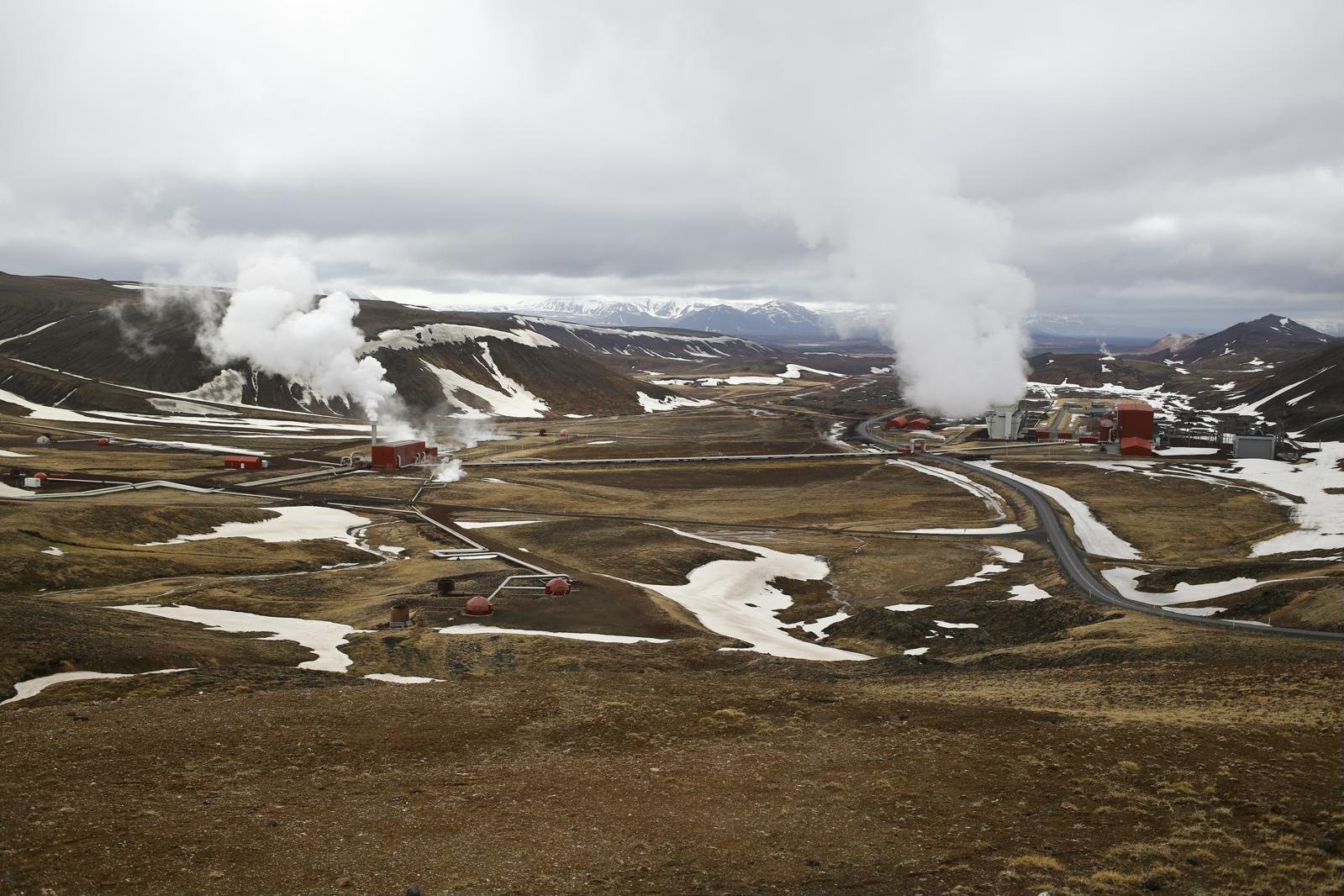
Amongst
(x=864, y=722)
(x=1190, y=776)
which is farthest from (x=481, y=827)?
(x=1190, y=776)

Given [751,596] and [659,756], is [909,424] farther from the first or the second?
[659,756]

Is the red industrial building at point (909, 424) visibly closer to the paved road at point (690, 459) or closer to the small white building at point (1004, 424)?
the small white building at point (1004, 424)

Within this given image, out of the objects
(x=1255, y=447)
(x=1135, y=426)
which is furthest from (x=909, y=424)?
(x=1255, y=447)

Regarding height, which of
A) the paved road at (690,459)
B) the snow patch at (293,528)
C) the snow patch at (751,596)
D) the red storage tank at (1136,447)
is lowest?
the snow patch at (293,528)

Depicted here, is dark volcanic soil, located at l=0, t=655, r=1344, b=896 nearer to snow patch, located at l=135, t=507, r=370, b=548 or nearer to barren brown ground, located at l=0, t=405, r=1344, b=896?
barren brown ground, located at l=0, t=405, r=1344, b=896

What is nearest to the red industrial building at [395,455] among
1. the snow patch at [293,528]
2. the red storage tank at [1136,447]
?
the snow patch at [293,528]

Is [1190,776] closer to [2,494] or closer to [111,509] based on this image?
[111,509]
